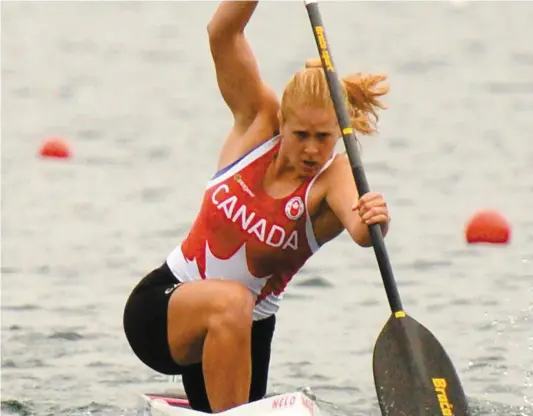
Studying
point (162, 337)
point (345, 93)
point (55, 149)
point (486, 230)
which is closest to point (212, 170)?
point (55, 149)

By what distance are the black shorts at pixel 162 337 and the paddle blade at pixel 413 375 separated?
53 cm

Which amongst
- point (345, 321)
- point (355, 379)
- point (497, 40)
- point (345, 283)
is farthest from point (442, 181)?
point (497, 40)

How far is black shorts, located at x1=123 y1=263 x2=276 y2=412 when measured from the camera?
617 centimetres

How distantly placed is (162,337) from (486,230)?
5.65 meters

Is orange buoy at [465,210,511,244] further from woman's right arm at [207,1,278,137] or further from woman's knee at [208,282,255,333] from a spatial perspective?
woman's knee at [208,282,255,333]

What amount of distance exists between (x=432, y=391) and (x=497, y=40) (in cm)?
1667

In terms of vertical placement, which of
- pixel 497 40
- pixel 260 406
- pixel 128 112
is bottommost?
pixel 260 406

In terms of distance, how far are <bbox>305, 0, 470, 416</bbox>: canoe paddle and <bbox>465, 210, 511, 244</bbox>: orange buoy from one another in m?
5.34

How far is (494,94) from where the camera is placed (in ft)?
59.7

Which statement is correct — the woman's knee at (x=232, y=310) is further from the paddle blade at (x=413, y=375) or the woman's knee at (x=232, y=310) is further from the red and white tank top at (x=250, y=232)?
the paddle blade at (x=413, y=375)

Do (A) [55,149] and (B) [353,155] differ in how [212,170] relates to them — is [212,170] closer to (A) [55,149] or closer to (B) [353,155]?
(A) [55,149]

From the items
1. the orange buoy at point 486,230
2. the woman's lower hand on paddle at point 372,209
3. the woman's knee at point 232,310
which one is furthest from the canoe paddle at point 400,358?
the orange buoy at point 486,230

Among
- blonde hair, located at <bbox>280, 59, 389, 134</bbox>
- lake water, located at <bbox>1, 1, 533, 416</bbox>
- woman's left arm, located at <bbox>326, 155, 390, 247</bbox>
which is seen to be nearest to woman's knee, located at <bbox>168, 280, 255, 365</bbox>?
woman's left arm, located at <bbox>326, 155, 390, 247</bbox>

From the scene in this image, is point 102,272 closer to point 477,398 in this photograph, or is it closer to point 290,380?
point 290,380
